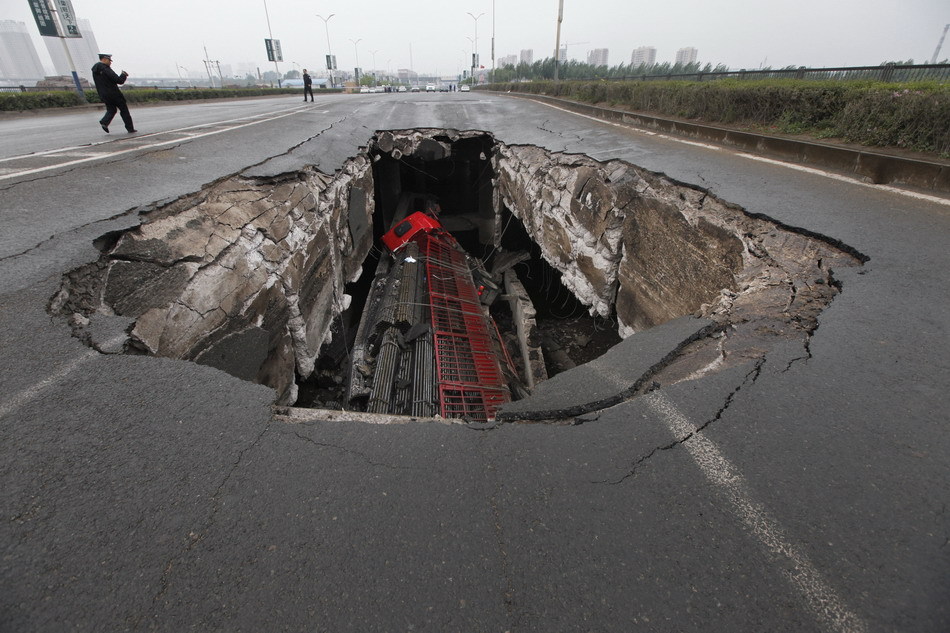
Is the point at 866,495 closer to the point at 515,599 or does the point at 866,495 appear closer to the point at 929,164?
the point at 515,599

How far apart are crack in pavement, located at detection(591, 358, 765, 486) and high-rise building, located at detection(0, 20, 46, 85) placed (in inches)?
6416

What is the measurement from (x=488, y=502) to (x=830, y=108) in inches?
326

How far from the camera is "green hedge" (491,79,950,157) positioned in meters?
5.00

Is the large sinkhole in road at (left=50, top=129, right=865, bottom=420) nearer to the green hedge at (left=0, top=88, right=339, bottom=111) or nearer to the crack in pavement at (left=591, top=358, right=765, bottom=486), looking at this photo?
the crack in pavement at (left=591, top=358, right=765, bottom=486)

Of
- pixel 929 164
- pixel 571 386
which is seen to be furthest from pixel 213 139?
pixel 929 164


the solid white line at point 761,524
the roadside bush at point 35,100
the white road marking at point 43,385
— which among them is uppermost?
the roadside bush at point 35,100

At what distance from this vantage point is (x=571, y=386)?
2.59 metres

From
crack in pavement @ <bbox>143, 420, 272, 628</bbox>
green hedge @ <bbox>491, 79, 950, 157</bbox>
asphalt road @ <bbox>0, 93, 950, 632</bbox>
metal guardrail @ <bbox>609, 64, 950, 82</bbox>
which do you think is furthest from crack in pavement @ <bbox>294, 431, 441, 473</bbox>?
metal guardrail @ <bbox>609, 64, 950, 82</bbox>

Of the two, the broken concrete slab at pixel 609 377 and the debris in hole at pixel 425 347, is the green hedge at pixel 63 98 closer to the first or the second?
the debris in hole at pixel 425 347

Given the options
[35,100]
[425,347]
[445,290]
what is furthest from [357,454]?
[35,100]

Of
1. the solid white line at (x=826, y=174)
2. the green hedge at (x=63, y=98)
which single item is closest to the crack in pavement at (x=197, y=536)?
the solid white line at (x=826, y=174)

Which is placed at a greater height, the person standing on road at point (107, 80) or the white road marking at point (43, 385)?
the person standing on road at point (107, 80)

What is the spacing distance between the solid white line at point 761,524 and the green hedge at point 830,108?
19.3 ft

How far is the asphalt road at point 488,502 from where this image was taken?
1.25 metres
